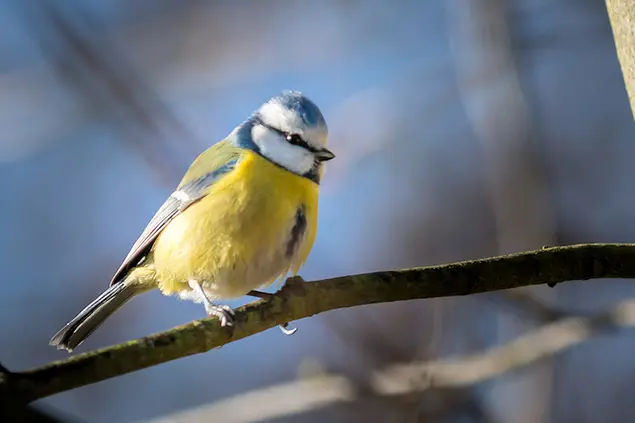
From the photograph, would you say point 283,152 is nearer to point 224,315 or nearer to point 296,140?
point 296,140

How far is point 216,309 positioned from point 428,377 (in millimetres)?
765

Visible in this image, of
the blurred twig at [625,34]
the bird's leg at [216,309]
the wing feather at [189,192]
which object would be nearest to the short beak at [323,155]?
the wing feather at [189,192]

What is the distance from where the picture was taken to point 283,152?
1.60 metres

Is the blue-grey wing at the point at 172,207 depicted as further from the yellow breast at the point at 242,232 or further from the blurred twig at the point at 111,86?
the blurred twig at the point at 111,86

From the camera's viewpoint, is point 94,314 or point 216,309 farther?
point 94,314

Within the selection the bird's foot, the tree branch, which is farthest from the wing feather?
the tree branch

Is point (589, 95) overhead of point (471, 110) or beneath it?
overhead

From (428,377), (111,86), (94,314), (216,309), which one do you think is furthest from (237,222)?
(111,86)

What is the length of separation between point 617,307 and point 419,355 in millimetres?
610

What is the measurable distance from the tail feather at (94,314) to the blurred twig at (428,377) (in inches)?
14.7

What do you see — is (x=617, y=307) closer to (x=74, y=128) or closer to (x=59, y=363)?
(x=59, y=363)

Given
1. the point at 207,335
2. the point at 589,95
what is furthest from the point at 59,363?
the point at 589,95

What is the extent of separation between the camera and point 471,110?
262 centimetres

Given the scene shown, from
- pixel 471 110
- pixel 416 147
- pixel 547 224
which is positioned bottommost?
pixel 547 224
